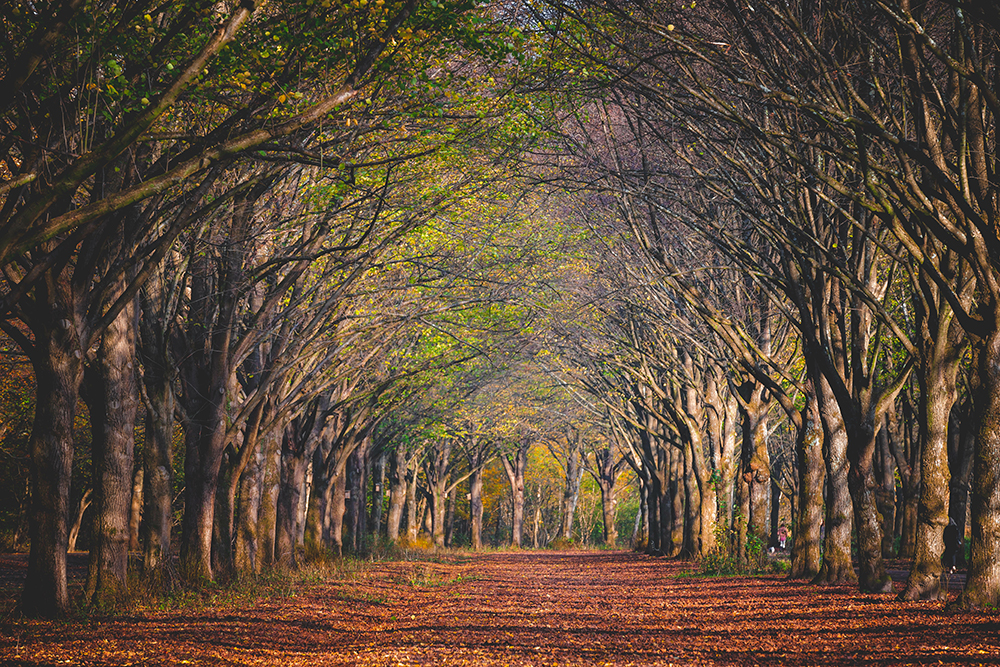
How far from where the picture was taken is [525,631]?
36.6ft

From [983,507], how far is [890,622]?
71.9 inches

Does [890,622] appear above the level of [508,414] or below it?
Result: below

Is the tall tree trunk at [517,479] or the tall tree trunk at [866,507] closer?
the tall tree trunk at [866,507]

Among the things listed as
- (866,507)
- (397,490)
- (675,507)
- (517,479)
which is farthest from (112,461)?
(517,479)

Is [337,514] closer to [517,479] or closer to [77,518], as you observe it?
[77,518]

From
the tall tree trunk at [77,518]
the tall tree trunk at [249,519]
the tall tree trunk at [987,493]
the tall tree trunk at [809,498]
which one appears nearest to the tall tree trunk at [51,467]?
the tall tree trunk at [249,519]

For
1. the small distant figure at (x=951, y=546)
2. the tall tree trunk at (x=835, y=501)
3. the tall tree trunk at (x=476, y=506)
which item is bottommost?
the tall tree trunk at (x=476, y=506)

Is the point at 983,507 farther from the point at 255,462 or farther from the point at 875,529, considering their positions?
the point at 255,462

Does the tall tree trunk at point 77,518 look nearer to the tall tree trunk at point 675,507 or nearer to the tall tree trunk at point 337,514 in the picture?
the tall tree trunk at point 337,514

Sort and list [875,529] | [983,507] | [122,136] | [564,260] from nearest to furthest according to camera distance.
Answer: [122,136] < [983,507] < [875,529] < [564,260]

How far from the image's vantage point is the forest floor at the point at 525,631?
27.7 feet

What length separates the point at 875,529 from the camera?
1448cm

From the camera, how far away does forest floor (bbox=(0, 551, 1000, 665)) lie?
843 centimetres

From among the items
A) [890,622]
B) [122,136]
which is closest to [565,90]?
[122,136]
